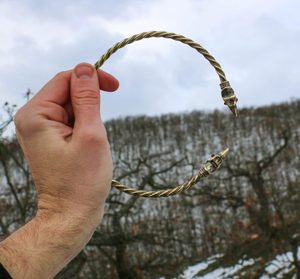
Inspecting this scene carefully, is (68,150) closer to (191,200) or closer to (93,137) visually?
(93,137)

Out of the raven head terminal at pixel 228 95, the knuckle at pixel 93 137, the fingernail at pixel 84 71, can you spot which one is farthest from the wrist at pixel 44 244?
the raven head terminal at pixel 228 95

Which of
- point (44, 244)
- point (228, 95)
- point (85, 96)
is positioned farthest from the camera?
point (228, 95)

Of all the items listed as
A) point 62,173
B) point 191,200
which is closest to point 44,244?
point 62,173

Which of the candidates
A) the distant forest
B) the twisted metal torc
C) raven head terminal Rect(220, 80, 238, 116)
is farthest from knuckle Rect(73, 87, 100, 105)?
the distant forest

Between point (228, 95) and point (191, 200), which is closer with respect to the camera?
point (228, 95)

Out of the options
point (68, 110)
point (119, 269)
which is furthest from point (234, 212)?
point (68, 110)

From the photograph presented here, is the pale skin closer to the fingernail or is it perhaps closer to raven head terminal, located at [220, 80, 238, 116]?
the fingernail
